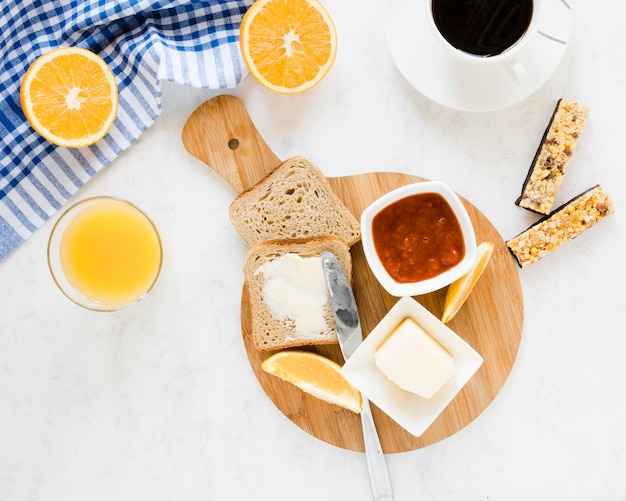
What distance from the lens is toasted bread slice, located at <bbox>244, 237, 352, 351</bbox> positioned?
5.76 ft

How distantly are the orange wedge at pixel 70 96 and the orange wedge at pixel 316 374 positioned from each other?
83cm

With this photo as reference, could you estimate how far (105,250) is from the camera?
5.81 ft

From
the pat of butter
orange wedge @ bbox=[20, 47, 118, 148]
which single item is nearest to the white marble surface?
orange wedge @ bbox=[20, 47, 118, 148]

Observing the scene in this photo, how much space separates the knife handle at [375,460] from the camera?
1793mm

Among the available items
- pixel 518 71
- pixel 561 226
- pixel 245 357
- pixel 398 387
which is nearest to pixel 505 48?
pixel 518 71

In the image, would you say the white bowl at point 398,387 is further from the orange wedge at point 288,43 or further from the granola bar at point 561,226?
the orange wedge at point 288,43

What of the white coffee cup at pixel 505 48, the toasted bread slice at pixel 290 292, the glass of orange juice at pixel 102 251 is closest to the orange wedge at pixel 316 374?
the toasted bread slice at pixel 290 292

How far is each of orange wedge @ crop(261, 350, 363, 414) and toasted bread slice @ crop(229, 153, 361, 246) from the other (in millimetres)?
345

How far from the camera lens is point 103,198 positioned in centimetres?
177

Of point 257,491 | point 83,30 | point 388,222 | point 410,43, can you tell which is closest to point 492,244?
point 388,222

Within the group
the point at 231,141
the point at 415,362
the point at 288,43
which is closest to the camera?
the point at 415,362

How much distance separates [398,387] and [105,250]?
Result: 90 cm

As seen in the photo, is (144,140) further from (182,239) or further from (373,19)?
(373,19)

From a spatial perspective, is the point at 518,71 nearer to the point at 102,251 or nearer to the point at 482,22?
the point at 482,22
